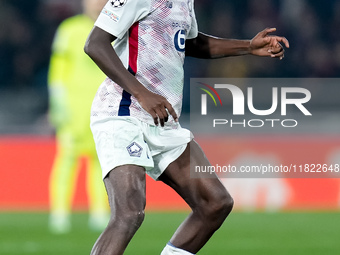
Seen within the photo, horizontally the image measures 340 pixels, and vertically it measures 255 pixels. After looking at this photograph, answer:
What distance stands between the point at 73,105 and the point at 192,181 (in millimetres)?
4981

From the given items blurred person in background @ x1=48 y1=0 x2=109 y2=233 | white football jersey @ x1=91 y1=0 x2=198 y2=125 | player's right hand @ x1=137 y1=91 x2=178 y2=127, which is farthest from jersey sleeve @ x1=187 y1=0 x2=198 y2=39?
blurred person in background @ x1=48 y1=0 x2=109 y2=233

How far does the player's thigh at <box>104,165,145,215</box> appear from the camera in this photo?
→ 482 cm

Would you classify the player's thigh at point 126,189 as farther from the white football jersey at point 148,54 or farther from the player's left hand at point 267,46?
the player's left hand at point 267,46

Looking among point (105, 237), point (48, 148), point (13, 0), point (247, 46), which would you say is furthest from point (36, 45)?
point (105, 237)

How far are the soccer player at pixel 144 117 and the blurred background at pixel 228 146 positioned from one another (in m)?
2.65

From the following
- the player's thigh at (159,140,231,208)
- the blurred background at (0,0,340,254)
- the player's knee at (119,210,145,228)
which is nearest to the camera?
the player's knee at (119,210,145,228)

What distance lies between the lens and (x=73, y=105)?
1015cm

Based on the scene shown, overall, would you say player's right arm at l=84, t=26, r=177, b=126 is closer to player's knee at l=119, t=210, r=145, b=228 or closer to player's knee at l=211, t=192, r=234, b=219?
player's knee at l=119, t=210, r=145, b=228

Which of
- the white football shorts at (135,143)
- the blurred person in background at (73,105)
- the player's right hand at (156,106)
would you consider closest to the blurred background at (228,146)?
the blurred person in background at (73,105)

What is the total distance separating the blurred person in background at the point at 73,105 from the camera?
32.1 feet

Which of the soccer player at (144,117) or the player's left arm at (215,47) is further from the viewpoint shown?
the player's left arm at (215,47)

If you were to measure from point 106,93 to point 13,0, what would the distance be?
1092 cm

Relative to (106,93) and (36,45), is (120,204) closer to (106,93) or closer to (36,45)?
(106,93)

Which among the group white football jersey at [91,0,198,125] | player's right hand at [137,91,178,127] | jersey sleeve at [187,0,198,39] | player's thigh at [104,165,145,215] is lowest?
player's thigh at [104,165,145,215]
